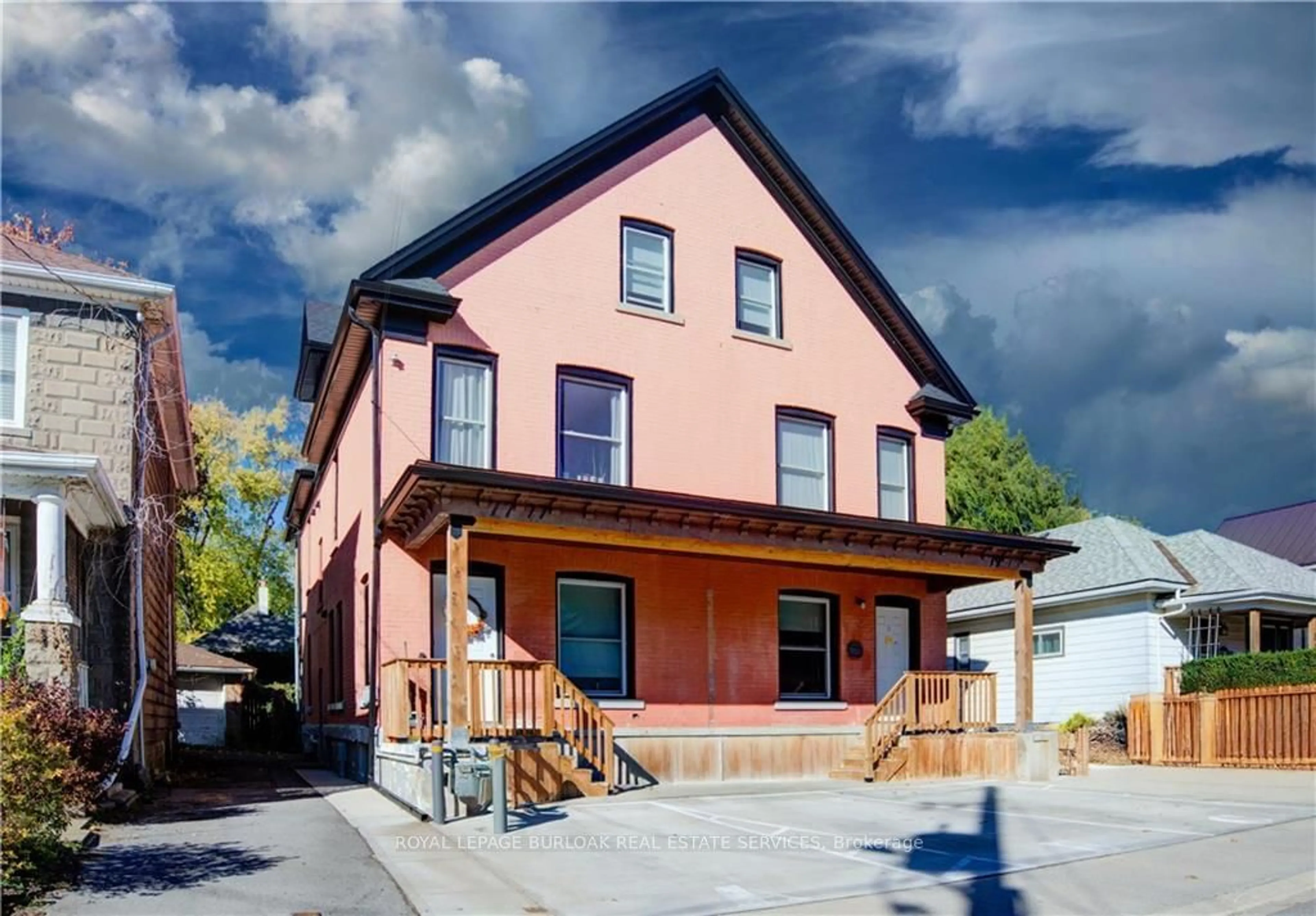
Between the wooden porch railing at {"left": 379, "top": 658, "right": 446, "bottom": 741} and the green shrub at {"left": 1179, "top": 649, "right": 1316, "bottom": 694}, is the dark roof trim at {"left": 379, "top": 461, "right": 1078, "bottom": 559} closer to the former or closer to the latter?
the wooden porch railing at {"left": 379, "top": 658, "right": 446, "bottom": 741}

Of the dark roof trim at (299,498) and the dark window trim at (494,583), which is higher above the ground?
the dark roof trim at (299,498)

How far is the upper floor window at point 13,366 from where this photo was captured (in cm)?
1306

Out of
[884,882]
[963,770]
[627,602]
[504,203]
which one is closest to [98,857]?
[884,882]

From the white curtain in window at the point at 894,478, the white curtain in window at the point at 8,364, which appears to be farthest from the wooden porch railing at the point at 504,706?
the white curtain in window at the point at 894,478

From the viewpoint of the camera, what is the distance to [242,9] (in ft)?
62.1

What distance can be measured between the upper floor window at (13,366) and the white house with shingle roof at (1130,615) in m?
17.0

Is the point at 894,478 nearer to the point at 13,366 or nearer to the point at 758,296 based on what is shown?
the point at 758,296

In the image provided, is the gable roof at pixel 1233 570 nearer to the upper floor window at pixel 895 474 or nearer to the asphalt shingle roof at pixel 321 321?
the upper floor window at pixel 895 474

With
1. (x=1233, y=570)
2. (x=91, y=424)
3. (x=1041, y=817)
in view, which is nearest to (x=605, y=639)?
(x=1041, y=817)

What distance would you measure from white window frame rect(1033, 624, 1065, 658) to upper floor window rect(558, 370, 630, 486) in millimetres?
11845

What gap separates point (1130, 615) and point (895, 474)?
653 cm

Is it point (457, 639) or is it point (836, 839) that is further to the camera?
point (457, 639)

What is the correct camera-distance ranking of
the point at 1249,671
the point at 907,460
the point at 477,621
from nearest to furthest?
the point at 477,621 → the point at 907,460 → the point at 1249,671

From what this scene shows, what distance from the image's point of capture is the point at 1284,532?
3984cm
